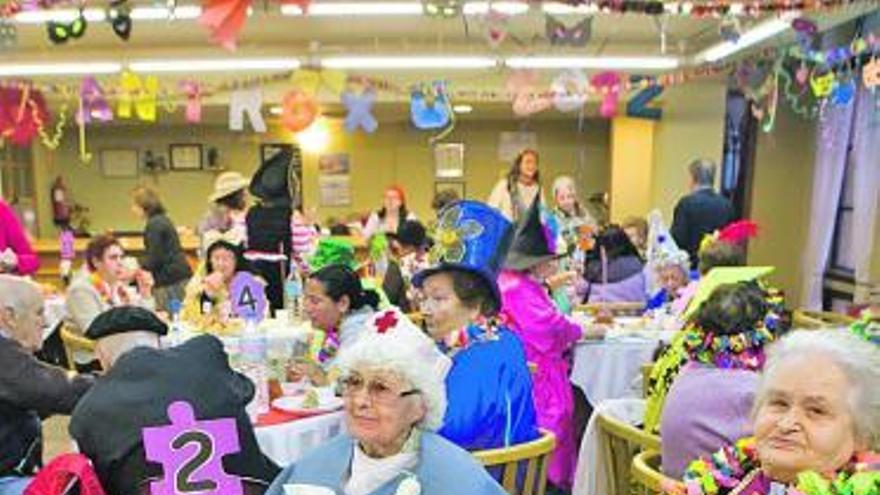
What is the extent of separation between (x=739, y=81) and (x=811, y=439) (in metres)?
5.49

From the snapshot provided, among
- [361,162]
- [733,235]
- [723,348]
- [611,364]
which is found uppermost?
[361,162]

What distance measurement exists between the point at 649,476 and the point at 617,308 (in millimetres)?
2778

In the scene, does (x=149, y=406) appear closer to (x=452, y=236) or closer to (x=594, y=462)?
(x=452, y=236)

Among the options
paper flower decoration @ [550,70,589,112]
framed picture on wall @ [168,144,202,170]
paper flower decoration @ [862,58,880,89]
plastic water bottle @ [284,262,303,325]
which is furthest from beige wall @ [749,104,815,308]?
framed picture on wall @ [168,144,202,170]

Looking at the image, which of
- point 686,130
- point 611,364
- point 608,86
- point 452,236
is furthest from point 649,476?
point 686,130

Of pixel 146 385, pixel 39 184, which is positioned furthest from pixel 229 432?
pixel 39 184

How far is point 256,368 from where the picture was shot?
2.59 metres

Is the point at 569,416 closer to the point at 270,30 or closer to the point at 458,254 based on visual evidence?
the point at 458,254

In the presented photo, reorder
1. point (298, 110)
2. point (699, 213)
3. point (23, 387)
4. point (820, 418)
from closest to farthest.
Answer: point (820, 418)
point (23, 387)
point (699, 213)
point (298, 110)

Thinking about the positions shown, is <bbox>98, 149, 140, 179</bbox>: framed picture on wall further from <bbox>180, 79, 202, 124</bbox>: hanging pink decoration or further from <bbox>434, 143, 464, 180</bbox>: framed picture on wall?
<bbox>434, 143, 464, 180</bbox>: framed picture on wall

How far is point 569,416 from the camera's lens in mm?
3312

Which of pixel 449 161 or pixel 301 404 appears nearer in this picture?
pixel 301 404

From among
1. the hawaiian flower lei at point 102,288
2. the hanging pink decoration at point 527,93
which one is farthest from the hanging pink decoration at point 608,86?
the hawaiian flower lei at point 102,288

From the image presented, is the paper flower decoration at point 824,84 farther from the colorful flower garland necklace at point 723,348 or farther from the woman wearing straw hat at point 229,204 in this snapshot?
the woman wearing straw hat at point 229,204
